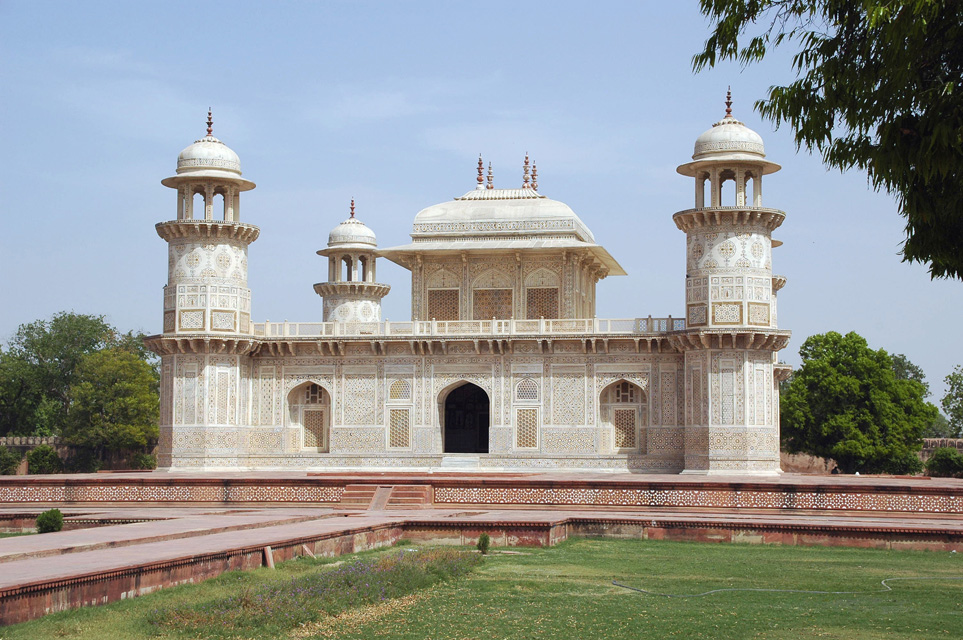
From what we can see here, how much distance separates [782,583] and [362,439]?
720 inches

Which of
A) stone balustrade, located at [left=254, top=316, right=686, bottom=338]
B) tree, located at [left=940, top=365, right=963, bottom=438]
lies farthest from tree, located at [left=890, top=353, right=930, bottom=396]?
stone balustrade, located at [left=254, top=316, right=686, bottom=338]

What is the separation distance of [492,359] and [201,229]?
7.41 metres

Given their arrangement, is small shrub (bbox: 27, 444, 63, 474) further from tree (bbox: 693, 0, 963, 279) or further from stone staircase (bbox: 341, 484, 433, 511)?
tree (bbox: 693, 0, 963, 279)

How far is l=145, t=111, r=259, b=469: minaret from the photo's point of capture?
89.9 ft

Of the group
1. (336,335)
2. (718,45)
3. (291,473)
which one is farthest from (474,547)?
(336,335)

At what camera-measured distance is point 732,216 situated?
85.0 feet

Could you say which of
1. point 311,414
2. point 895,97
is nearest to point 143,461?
point 311,414

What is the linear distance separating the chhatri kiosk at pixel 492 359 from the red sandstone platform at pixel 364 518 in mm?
6858

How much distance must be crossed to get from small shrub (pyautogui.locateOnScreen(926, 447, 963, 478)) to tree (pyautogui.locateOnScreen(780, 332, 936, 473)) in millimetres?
1079

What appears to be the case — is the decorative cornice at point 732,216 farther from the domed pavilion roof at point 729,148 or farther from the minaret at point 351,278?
the minaret at point 351,278

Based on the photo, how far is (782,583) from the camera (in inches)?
436

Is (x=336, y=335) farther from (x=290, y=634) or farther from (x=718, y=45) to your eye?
(x=718, y=45)

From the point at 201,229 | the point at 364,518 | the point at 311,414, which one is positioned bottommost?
the point at 364,518

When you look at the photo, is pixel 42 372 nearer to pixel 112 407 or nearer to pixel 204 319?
pixel 112 407
